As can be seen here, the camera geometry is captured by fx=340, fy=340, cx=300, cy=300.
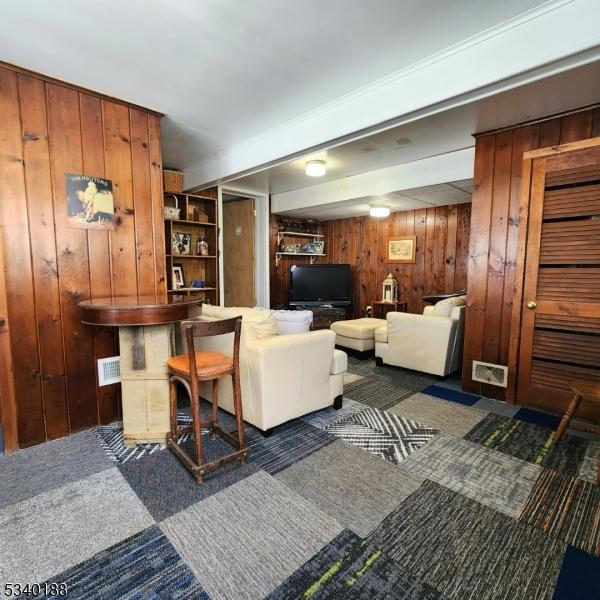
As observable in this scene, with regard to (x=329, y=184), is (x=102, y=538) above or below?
below

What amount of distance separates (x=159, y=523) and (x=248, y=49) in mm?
2492

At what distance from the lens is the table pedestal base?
2.24m

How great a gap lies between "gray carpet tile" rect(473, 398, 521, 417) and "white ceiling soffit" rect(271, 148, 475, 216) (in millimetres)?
2187

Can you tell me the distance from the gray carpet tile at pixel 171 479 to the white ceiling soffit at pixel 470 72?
232cm

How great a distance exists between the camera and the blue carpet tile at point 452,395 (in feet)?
10.1

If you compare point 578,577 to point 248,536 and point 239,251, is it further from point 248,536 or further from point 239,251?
point 239,251

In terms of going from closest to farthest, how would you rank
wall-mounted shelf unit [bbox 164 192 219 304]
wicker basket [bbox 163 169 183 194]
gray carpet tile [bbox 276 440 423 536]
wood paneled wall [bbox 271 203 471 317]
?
gray carpet tile [bbox 276 440 423 536] < wicker basket [bbox 163 169 183 194] < wall-mounted shelf unit [bbox 164 192 219 304] < wood paneled wall [bbox 271 203 471 317]

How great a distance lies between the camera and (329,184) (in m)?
4.77

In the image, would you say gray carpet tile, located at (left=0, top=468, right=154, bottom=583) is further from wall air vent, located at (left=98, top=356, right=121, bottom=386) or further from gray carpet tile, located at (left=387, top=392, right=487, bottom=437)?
gray carpet tile, located at (left=387, top=392, right=487, bottom=437)

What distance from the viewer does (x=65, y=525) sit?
1585mm

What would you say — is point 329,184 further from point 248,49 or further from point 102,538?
point 102,538

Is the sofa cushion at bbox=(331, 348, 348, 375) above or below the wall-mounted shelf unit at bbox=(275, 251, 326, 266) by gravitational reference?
below

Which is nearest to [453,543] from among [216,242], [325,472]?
[325,472]

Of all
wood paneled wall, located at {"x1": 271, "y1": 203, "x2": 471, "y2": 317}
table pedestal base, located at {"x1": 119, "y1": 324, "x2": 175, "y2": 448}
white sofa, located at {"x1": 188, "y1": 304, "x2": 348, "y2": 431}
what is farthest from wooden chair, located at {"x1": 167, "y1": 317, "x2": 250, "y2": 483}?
wood paneled wall, located at {"x1": 271, "y1": 203, "x2": 471, "y2": 317}
